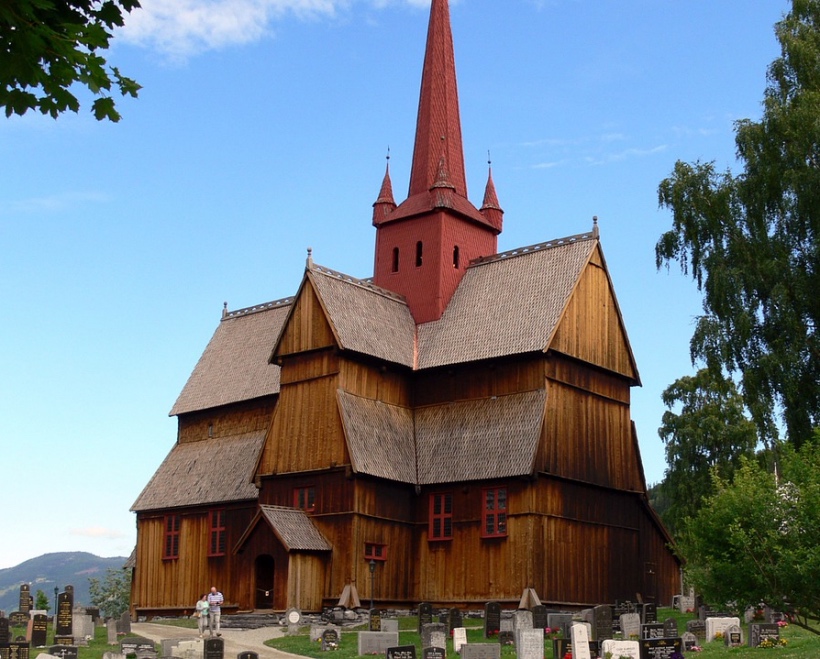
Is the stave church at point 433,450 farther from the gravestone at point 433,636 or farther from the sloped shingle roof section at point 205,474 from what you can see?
the gravestone at point 433,636

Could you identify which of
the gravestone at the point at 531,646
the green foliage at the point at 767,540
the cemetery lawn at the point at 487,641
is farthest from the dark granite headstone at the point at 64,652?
the green foliage at the point at 767,540

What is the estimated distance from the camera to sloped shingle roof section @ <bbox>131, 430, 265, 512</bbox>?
43.9 m

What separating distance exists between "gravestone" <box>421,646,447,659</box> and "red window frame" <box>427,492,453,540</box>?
12491 mm

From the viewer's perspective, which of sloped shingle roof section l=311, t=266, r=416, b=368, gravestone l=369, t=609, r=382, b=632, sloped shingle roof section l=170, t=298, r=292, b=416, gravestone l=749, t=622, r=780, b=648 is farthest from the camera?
sloped shingle roof section l=170, t=298, r=292, b=416

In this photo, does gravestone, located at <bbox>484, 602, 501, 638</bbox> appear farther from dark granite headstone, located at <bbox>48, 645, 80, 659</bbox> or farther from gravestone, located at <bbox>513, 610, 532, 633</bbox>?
dark granite headstone, located at <bbox>48, 645, 80, 659</bbox>

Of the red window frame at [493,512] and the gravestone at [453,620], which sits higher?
the red window frame at [493,512]

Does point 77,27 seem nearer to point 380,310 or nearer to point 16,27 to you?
point 16,27

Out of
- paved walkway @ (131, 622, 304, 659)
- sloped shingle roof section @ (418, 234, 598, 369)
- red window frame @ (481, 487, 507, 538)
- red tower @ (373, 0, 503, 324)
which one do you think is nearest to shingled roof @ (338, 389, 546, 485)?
red window frame @ (481, 487, 507, 538)

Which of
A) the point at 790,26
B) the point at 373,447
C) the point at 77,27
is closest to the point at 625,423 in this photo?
the point at 373,447

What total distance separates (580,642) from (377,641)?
5.65m

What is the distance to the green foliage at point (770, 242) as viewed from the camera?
115 feet

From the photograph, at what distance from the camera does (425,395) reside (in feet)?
136

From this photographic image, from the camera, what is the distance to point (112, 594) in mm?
79500

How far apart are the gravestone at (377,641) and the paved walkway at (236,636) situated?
1863 mm
